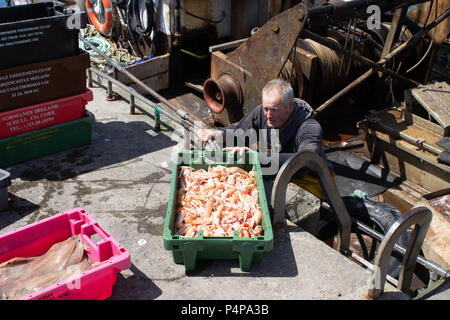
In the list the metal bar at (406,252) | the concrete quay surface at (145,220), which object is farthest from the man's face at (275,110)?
the metal bar at (406,252)

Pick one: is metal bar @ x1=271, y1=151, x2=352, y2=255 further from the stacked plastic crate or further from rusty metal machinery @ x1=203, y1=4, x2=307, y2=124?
the stacked plastic crate

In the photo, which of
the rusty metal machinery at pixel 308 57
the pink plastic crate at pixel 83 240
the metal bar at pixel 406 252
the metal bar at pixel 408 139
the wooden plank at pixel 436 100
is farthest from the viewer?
the wooden plank at pixel 436 100

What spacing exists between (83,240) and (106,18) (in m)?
8.94

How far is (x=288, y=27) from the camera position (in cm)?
614

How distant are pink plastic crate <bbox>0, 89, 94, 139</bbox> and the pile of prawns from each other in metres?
1.94

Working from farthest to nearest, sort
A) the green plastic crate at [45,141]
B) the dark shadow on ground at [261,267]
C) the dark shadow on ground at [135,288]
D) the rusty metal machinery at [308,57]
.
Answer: the rusty metal machinery at [308,57] < the green plastic crate at [45,141] < the dark shadow on ground at [261,267] < the dark shadow on ground at [135,288]

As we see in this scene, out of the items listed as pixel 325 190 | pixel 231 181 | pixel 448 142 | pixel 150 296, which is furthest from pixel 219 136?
pixel 448 142

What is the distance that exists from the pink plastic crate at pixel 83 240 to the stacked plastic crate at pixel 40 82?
1.89 meters

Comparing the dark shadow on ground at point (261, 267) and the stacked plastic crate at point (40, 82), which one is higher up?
the stacked plastic crate at point (40, 82)

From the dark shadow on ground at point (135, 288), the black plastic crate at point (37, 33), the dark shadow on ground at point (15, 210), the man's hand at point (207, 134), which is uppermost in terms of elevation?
the black plastic crate at point (37, 33)

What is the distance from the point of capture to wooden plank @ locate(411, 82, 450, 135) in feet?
24.0

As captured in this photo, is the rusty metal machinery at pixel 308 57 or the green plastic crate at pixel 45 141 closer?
the green plastic crate at pixel 45 141

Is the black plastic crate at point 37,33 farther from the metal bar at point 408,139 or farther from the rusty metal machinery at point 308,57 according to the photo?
the metal bar at point 408,139

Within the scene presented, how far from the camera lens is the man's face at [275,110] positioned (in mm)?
4270
